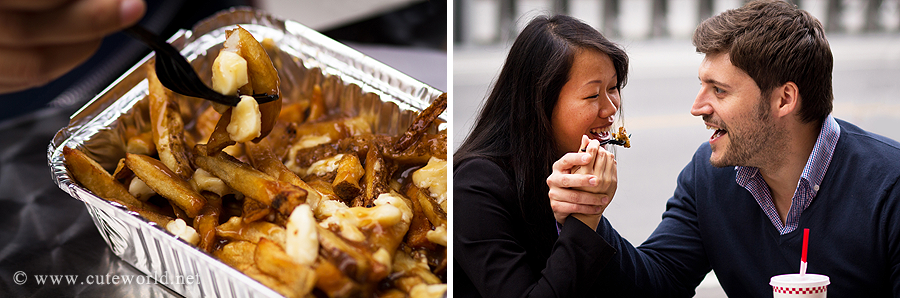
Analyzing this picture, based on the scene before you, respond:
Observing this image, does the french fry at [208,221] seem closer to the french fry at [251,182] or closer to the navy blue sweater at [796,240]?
the french fry at [251,182]

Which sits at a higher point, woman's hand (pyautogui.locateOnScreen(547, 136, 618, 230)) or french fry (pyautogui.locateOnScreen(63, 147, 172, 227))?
woman's hand (pyautogui.locateOnScreen(547, 136, 618, 230))

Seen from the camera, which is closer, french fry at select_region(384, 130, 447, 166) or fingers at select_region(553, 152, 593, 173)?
fingers at select_region(553, 152, 593, 173)

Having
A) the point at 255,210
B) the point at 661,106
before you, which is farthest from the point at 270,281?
the point at 661,106

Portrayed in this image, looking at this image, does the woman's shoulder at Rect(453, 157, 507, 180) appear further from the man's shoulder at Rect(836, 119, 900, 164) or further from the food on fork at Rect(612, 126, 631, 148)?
the man's shoulder at Rect(836, 119, 900, 164)

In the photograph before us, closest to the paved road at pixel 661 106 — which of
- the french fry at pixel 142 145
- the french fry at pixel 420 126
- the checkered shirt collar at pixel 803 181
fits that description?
the french fry at pixel 420 126

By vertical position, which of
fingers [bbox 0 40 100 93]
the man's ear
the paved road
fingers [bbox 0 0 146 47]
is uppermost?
fingers [bbox 0 0 146 47]

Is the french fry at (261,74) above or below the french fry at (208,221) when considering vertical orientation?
above

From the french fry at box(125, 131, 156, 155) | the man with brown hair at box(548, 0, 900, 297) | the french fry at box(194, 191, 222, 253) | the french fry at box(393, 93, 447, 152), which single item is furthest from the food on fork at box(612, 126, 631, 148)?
the french fry at box(125, 131, 156, 155)
